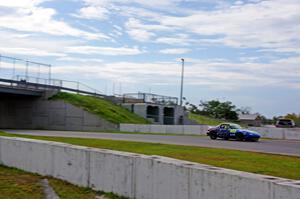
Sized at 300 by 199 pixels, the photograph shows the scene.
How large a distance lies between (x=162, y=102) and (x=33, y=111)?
21.1 m

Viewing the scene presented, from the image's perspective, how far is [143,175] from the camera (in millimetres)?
9516

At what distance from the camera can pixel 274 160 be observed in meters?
16.9

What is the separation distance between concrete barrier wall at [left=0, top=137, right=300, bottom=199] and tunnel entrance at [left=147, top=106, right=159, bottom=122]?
55.6 metres

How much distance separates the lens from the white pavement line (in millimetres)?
10631

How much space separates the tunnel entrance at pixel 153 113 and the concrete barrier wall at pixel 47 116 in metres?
14.3

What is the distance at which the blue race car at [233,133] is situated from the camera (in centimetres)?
3159

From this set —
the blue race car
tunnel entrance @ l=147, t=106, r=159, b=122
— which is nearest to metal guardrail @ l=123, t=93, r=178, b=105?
tunnel entrance @ l=147, t=106, r=159, b=122

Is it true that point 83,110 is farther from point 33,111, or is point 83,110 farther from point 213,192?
point 213,192

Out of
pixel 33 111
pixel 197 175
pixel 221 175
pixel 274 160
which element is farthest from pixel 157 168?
pixel 33 111

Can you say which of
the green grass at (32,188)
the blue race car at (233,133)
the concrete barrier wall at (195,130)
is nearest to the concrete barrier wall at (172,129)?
the concrete barrier wall at (195,130)

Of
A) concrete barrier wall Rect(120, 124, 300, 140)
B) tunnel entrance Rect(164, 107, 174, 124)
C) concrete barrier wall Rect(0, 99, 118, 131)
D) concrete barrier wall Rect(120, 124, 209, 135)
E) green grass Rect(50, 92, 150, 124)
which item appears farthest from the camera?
tunnel entrance Rect(164, 107, 174, 124)

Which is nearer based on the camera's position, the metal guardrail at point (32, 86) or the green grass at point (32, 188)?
the green grass at point (32, 188)

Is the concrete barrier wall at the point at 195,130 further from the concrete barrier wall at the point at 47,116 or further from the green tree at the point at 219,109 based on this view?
the green tree at the point at 219,109

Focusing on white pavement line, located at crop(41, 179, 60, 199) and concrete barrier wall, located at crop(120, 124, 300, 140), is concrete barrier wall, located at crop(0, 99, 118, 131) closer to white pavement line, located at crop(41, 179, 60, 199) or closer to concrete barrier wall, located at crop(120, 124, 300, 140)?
concrete barrier wall, located at crop(120, 124, 300, 140)
